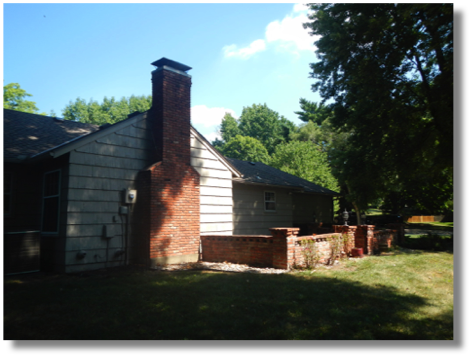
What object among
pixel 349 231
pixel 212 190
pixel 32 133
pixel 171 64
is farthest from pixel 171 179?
pixel 349 231

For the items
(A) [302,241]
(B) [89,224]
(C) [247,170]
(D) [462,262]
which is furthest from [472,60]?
(C) [247,170]

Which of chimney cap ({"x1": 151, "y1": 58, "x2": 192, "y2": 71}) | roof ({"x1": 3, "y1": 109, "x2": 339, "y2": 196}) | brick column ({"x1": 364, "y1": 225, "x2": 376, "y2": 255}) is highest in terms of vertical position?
chimney cap ({"x1": 151, "y1": 58, "x2": 192, "y2": 71})

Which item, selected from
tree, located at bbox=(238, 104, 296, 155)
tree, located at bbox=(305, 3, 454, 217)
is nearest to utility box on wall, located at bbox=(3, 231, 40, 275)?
tree, located at bbox=(305, 3, 454, 217)

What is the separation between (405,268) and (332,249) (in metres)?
2.05

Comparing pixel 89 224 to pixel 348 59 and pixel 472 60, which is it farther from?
pixel 348 59

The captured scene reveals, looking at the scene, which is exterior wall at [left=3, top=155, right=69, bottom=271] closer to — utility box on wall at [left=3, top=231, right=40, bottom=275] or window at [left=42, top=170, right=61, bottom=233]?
window at [left=42, top=170, right=61, bottom=233]

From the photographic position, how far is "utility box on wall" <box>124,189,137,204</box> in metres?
9.42

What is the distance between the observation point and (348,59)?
13680 millimetres

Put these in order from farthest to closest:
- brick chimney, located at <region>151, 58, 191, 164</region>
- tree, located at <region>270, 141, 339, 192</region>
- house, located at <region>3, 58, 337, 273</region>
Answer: tree, located at <region>270, 141, 339, 192</region> < brick chimney, located at <region>151, 58, 191, 164</region> < house, located at <region>3, 58, 337, 273</region>

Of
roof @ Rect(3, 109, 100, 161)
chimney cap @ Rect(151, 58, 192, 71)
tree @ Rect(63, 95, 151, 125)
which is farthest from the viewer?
tree @ Rect(63, 95, 151, 125)

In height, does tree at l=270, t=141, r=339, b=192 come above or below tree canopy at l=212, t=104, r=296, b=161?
below

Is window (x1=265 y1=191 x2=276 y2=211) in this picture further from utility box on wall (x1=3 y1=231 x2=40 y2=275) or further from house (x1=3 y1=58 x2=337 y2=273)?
utility box on wall (x1=3 y1=231 x2=40 y2=275)

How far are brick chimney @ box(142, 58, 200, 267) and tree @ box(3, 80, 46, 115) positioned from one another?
28393 mm

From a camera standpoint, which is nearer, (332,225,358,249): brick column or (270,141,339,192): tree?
(332,225,358,249): brick column
